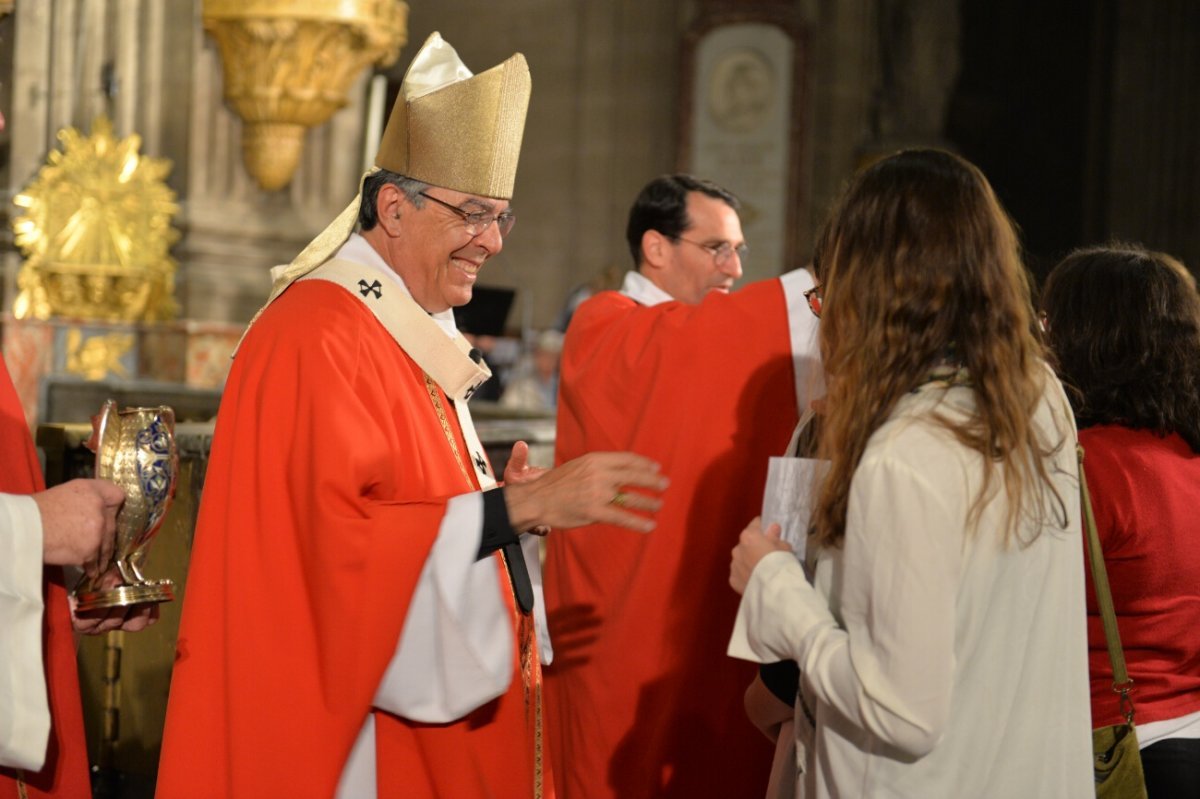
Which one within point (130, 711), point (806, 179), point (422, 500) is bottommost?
point (130, 711)

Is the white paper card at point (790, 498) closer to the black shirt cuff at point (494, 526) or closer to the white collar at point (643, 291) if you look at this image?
the black shirt cuff at point (494, 526)

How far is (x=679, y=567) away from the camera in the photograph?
11.2 feet

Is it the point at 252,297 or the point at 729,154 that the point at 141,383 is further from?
the point at 729,154

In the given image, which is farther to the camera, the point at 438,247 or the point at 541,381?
the point at 541,381

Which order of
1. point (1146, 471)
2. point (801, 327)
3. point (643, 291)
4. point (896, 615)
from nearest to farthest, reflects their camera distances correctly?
point (896, 615)
point (1146, 471)
point (801, 327)
point (643, 291)

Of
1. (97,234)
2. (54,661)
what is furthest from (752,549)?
(97,234)

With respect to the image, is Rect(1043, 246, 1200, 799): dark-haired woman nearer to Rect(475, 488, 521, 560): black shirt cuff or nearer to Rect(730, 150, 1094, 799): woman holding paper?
Rect(730, 150, 1094, 799): woman holding paper

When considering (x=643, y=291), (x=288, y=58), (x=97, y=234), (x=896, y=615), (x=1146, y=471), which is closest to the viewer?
(x=896, y=615)

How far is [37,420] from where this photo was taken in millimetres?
6465

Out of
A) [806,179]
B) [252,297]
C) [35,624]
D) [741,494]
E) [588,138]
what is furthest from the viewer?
[588,138]

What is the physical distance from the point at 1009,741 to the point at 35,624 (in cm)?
130

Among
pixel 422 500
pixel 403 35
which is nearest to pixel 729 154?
pixel 403 35

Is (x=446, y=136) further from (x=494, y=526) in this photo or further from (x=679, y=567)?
(x=679, y=567)

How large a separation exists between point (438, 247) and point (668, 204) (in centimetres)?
141
